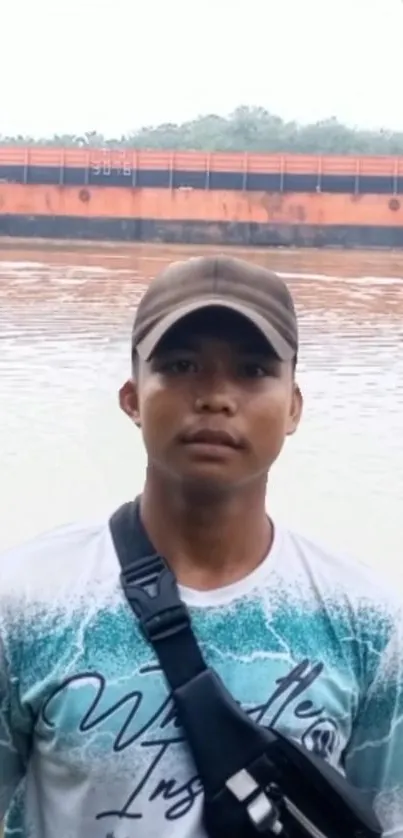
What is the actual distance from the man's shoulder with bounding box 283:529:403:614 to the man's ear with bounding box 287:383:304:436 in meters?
0.08

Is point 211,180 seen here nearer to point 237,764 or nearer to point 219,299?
point 219,299

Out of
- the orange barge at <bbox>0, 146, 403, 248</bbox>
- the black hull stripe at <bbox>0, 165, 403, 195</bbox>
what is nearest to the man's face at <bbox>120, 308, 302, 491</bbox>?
the orange barge at <bbox>0, 146, 403, 248</bbox>

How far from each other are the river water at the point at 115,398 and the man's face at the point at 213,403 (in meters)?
0.65

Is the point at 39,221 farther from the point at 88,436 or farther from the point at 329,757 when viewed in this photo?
the point at 329,757

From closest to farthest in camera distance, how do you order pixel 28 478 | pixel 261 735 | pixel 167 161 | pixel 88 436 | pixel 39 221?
1. pixel 261 735
2. pixel 28 478
3. pixel 88 436
4. pixel 167 161
5. pixel 39 221

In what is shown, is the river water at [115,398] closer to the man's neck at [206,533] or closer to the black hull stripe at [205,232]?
the black hull stripe at [205,232]

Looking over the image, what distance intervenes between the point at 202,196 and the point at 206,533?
4047 mm

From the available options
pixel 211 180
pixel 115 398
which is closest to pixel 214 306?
pixel 115 398

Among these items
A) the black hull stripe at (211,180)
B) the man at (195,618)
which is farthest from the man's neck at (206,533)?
the black hull stripe at (211,180)

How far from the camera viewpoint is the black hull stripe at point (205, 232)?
4812 millimetres

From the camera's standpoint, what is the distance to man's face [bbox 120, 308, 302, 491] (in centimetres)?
85

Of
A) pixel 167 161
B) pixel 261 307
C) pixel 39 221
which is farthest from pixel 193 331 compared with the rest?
pixel 39 221

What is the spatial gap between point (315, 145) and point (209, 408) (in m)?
2.32

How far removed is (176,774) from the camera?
819 millimetres
